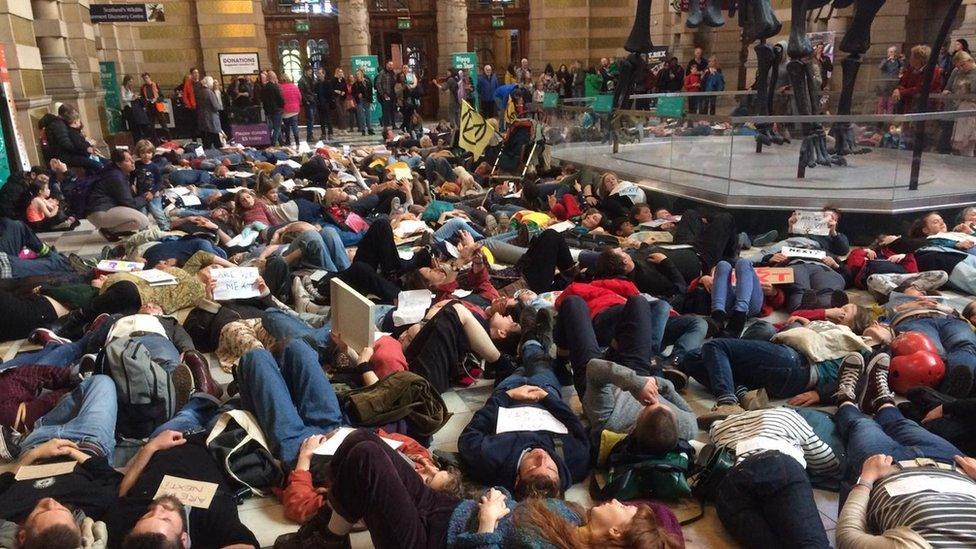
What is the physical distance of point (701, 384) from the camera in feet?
16.6

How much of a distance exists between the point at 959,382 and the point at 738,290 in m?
1.71

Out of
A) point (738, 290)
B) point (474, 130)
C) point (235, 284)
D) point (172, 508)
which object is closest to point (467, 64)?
point (474, 130)

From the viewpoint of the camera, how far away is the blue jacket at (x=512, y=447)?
373cm

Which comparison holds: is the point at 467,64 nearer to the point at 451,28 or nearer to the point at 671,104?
the point at 451,28

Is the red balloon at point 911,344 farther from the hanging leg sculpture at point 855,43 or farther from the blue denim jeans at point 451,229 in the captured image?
the blue denim jeans at point 451,229

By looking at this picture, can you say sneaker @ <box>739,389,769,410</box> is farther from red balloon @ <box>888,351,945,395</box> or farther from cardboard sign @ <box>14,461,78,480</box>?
cardboard sign @ <box>14,461,78,480</box>

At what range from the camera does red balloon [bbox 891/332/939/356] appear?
14.9 ft

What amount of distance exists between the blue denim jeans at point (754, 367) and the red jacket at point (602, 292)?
0.94 m

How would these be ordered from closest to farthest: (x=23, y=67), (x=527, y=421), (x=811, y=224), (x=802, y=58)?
1. (x=527, y=421)
2. (x=811, y=224)
3. (x=802, y=58)
4. (x=23, y=67)

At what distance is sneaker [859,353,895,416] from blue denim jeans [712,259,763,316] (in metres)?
1.29

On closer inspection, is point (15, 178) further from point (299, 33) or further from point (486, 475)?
point (299, 33)

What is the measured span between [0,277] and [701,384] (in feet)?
20.3

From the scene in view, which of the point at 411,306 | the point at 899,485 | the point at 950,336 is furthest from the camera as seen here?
the point at 411,306

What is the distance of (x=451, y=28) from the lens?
909 inches
